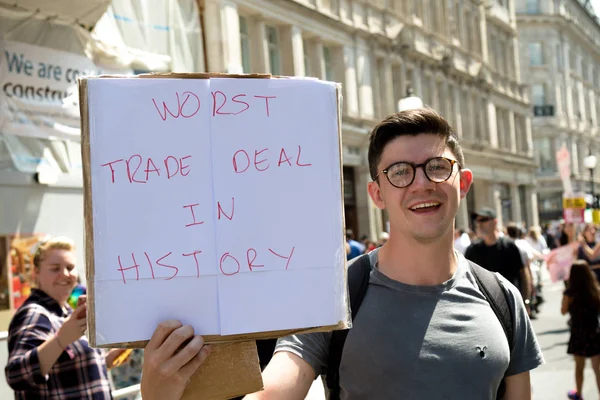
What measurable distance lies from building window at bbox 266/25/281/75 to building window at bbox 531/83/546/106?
4327 cm

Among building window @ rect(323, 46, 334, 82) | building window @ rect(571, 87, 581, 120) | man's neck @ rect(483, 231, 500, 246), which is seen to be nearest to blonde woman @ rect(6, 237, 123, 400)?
man's neck @ rect(483, 231, 500, 246)

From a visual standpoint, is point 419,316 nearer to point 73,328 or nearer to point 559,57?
point 73,328

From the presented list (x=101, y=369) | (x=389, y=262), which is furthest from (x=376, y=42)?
(x=389, y=262)

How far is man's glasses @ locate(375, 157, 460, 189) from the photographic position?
2.60 metres

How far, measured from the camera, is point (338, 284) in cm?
217

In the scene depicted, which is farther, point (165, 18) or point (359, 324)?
point (165, 18)

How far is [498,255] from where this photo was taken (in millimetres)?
8961

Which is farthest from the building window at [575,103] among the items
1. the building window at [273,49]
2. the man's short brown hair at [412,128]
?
the man's short brown hair at [412,128]

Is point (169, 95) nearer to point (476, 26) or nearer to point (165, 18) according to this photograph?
point (165, 18)

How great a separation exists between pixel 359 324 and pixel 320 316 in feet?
1.40

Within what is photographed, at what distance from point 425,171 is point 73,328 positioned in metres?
2.21

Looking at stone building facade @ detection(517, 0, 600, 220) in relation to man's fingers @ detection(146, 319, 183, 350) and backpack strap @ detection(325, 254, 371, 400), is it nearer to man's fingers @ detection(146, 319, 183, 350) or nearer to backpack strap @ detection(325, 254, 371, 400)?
backpack strap @ detection(325, 254, 371, 400)

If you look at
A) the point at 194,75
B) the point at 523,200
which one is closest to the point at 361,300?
the point at 194,75

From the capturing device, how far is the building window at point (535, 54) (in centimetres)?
6053
